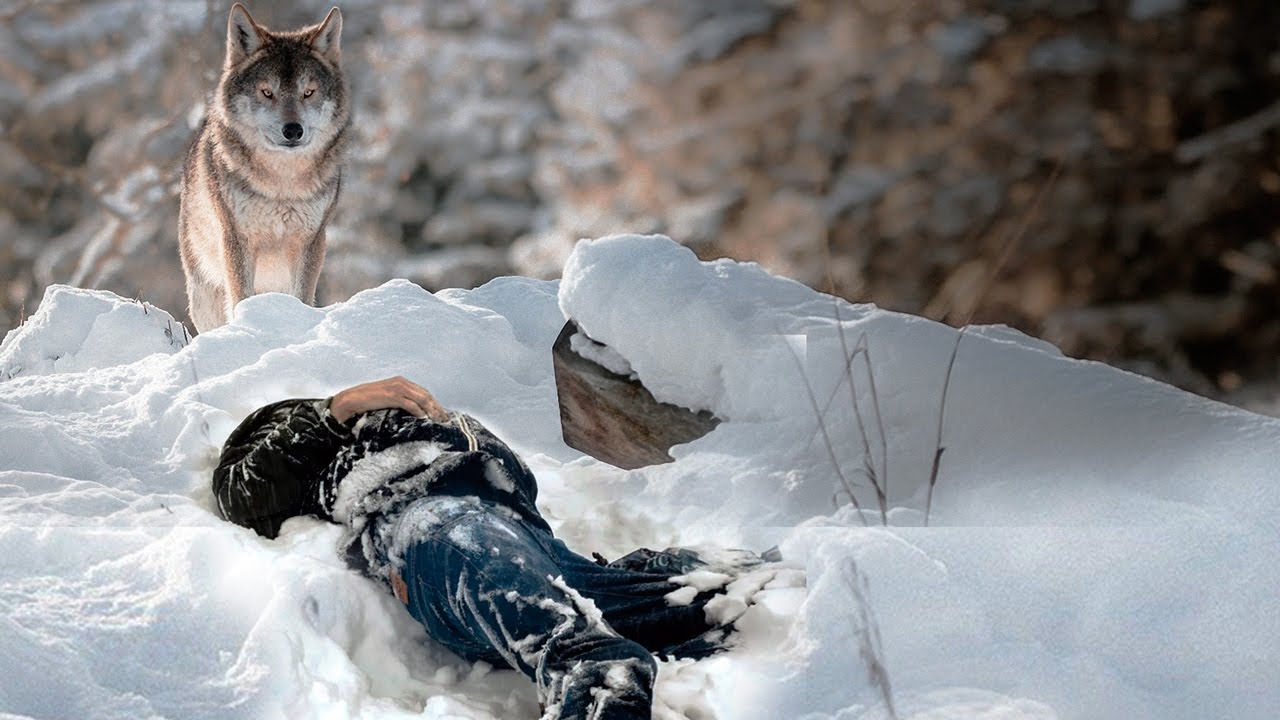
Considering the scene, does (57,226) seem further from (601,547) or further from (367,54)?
(601,547)

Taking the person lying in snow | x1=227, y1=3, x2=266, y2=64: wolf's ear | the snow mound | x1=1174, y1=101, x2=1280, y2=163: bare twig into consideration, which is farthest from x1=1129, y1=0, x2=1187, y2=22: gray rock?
x1=227, y1=3, x2=266, y2=64: wolf's ear

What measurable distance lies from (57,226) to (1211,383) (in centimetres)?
591

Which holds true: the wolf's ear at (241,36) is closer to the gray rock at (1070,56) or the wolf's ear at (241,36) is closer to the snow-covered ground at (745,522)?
the snow-covered ground at (745,522)

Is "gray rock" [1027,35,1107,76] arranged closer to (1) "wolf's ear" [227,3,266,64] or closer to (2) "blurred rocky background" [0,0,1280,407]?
(2) "blurred rocky background" [0,0,1280,407]

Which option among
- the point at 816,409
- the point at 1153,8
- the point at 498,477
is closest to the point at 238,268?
the point at 498,477

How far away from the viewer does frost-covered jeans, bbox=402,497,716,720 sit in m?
1.23

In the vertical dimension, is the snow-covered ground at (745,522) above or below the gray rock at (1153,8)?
below

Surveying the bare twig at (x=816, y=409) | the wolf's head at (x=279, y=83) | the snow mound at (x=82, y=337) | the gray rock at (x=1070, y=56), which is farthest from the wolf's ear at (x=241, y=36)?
the gray rock at (x=1070, y=56)

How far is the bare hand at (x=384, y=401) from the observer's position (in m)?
1.74

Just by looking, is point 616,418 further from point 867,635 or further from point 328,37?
point 328,37

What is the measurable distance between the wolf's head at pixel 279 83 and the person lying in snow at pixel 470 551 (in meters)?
2.45

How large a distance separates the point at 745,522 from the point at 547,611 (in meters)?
0.61

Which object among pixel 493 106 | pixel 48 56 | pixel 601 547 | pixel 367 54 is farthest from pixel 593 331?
pixel 48 56

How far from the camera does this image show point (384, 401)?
1745 millimetres
